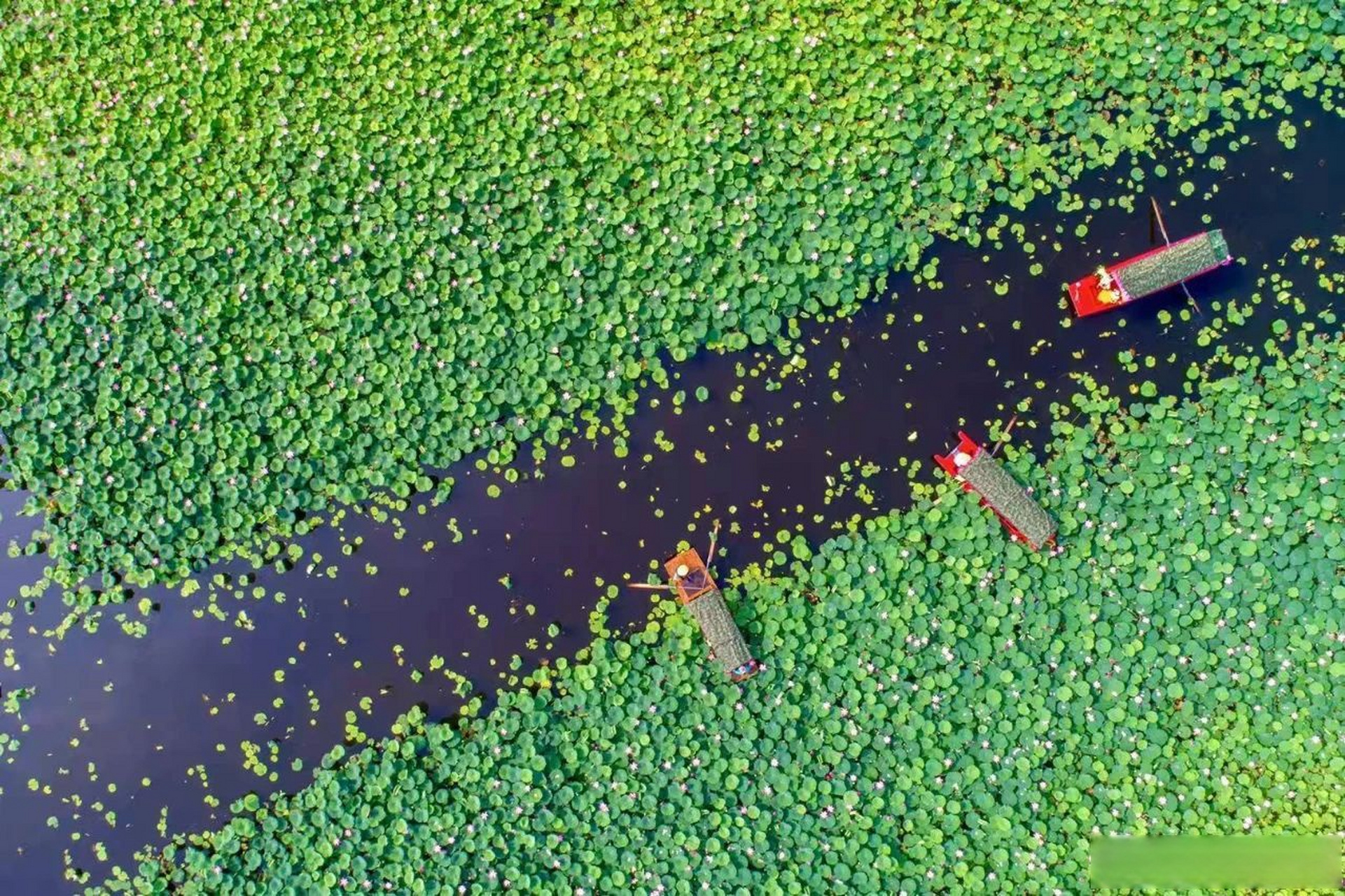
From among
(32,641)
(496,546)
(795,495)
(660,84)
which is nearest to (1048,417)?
(795,495)

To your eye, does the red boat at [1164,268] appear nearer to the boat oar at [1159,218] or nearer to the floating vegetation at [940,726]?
the boat oar at [1159,218]

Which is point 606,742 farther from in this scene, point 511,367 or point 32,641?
point 32,641

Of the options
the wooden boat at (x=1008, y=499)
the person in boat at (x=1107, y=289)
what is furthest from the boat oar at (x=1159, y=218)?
the wooden boat at (x=1008, y=499)

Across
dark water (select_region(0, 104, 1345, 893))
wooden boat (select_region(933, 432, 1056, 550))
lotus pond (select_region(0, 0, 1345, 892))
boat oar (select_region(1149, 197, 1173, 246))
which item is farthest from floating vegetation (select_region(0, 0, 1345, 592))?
wooden boat (select_region(933, 432, 1056, 550))

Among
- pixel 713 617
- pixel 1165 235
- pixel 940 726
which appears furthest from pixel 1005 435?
pixel 713 617

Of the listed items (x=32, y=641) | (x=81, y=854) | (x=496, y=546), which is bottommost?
(x=81, y=854)

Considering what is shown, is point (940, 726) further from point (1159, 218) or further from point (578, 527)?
point (1159, 218)

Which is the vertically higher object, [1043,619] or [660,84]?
[660,84]
